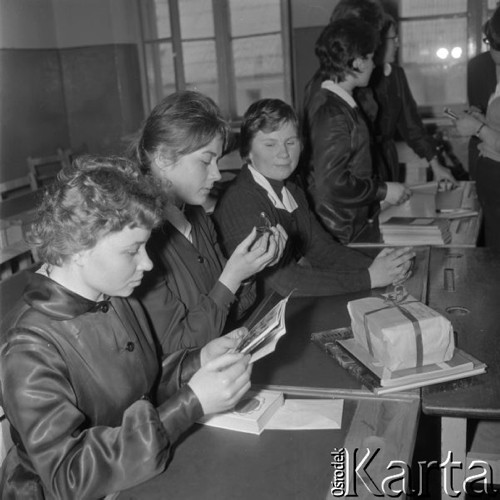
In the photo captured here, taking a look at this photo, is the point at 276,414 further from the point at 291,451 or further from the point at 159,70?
the point at 159,70

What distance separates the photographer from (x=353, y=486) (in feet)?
4.09

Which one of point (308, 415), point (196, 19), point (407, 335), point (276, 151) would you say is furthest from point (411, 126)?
point (196, 19)

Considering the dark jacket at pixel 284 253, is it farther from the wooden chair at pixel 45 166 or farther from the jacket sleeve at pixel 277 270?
the wooden chair at pixel 45 166

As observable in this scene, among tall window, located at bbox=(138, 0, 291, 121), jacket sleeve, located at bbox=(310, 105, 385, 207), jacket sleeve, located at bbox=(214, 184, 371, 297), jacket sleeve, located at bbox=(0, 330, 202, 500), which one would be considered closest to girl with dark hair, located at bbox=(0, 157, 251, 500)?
jacket sleeve, located at bbox=(0, 330, 202, 500)

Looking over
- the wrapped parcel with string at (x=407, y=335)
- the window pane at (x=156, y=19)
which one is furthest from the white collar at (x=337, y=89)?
the window pane at (x=156, y=19)

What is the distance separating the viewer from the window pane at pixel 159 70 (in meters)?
7.16

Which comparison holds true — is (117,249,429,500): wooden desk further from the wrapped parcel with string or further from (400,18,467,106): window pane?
(400,18,467,106): window pane

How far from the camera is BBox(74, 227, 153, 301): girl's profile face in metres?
1.36

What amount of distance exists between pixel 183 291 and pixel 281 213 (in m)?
0.67

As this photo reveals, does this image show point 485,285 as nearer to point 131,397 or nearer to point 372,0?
point 131,397

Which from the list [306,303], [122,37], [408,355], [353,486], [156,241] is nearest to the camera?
[353,486]

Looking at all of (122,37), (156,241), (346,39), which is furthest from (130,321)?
(122,37)

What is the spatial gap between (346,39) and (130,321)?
78.9 inches

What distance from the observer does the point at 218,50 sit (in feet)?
22.6
